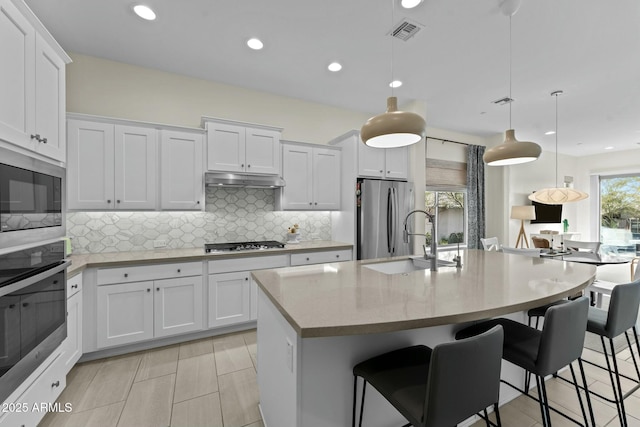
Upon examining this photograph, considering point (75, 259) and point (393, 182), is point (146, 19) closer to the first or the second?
point (75, 259)

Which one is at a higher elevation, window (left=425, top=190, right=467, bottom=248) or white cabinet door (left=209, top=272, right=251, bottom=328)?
window (left=425, top=190, right=467, bottom=248)

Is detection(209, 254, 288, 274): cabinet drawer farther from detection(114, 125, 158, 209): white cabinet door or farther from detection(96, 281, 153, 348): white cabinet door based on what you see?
detection(114, 125, 158, 209): white cabinet door

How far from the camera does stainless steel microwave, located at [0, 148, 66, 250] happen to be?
1.33 m

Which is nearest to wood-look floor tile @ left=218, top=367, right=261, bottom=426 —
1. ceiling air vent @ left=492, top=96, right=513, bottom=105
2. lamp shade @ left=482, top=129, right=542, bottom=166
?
lamp shade @ left=482, top=129, right=542, bottom=166

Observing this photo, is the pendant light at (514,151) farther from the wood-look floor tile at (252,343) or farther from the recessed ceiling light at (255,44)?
the wood-look floor tile at (252,343)

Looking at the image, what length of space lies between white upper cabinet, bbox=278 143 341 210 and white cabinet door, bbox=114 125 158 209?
148 cm

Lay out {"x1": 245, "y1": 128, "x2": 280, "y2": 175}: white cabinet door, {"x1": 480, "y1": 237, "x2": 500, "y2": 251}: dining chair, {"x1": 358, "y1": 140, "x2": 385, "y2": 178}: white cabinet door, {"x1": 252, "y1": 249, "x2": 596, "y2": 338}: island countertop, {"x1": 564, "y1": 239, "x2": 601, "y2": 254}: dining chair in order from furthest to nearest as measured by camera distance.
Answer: {"x1": 480, "y1": 237, "x2": 500, "y2": 251}: dining chair, {"x1": 564, "y1": 239, "x2": 601, "y2": 254}: dining chair, {"x1": 358, "y1": 140, "x2": 385, "y2": 178}: white cabinet door, {"x1": 245, "y1": 128, "x2": 280, "y2": 175}: white cabinet door, {"x1": 252, "y1": 249, "x2": 596, "y2": 338}: island countertop

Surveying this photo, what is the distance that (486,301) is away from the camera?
1322 millimetres

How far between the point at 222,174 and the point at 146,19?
1.51m

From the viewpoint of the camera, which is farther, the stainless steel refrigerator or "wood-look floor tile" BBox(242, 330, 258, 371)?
the stainless steel refrigerator

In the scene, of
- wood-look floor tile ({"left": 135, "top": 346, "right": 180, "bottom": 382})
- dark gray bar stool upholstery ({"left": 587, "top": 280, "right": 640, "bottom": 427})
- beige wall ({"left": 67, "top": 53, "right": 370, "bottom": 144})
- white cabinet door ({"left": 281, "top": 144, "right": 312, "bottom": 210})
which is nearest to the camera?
dark gray bar stool upholstery ({"left": 587, "top": 280, "right": 640, "bottom": 427})

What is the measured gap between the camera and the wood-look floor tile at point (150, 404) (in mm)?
1815

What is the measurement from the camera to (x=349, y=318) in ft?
3.63

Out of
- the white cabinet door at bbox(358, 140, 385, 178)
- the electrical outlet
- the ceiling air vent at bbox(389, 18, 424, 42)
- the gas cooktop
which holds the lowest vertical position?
the electrical outlet
